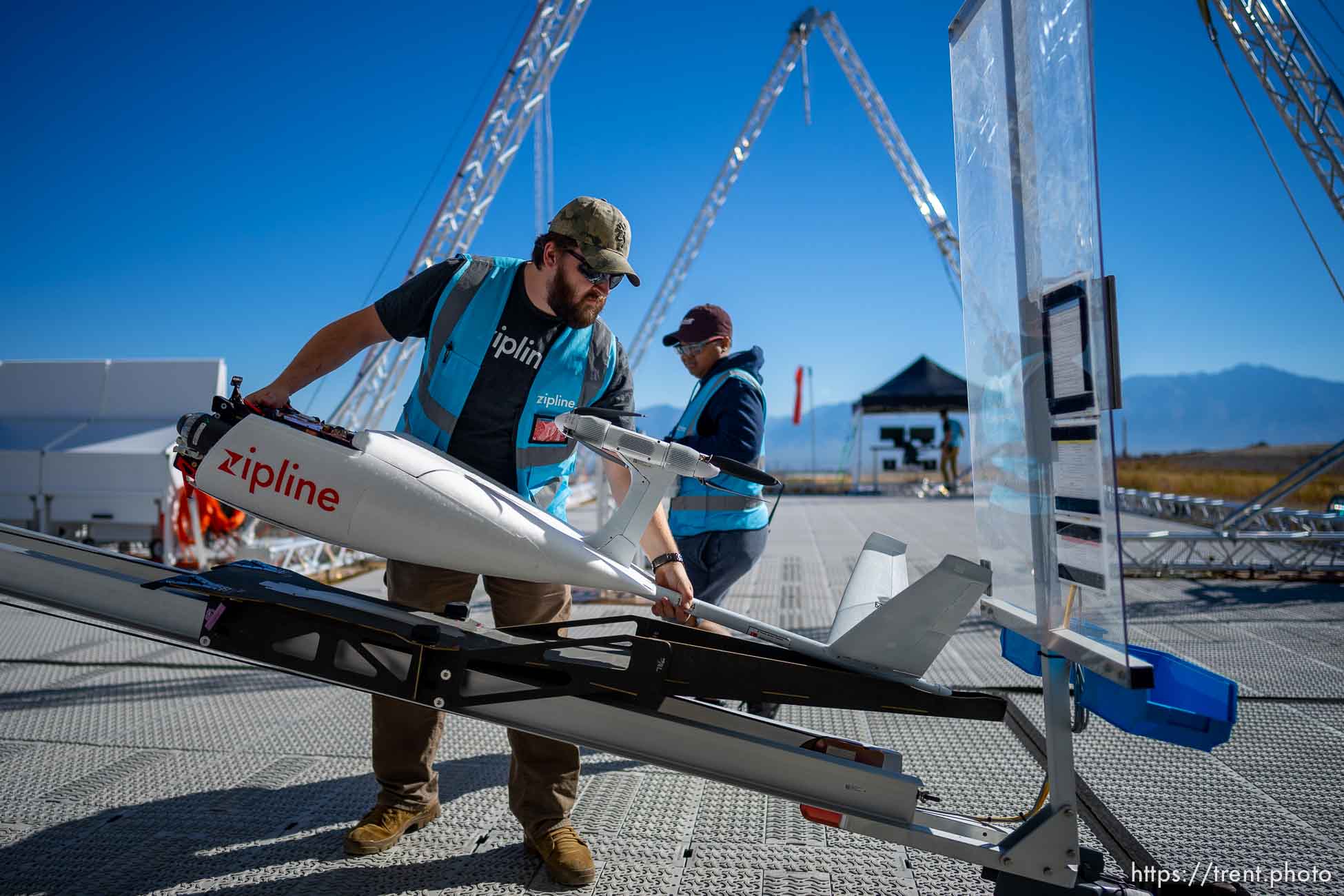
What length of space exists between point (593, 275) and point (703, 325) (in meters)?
1.38

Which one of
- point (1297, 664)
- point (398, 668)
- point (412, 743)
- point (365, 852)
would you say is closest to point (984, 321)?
point (398, 668)

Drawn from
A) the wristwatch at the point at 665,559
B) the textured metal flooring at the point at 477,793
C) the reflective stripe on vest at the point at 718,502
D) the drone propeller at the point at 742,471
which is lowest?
the textured metal flooring at the point at 477,793

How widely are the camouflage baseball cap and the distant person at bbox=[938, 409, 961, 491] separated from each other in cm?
2175

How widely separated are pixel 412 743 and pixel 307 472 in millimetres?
888

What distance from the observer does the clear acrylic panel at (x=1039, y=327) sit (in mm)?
1411

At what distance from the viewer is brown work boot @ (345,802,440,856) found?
2.03m

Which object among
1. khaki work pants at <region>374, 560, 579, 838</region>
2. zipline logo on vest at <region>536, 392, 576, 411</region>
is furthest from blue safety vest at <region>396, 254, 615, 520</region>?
khaki work pants at <region>374, 560, 579, 838</region>

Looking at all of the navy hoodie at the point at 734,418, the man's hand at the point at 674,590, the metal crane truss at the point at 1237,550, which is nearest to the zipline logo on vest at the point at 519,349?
the man's hand at the point at 674,590

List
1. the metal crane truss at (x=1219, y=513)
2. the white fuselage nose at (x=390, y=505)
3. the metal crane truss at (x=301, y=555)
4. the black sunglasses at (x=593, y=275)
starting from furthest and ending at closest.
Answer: the metal crane truss at (x=1219, y=513)
the metal crane truss at (x=301, y=555)
the black sunglasses at (x=593, y=275)
the white fuselage nose at (x=390, y=505)

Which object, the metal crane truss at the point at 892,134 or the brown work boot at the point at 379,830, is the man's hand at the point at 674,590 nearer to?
the brown work boot at the point at 379,830

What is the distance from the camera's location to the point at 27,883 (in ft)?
6.22

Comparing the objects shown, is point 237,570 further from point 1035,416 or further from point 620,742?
point 1035,416

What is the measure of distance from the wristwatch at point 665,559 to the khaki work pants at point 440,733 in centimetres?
35

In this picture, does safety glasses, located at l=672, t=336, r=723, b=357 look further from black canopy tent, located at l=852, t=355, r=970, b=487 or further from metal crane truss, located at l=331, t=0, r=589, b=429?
black canopy tent, located at l=852, t=355, r=970, b=487
